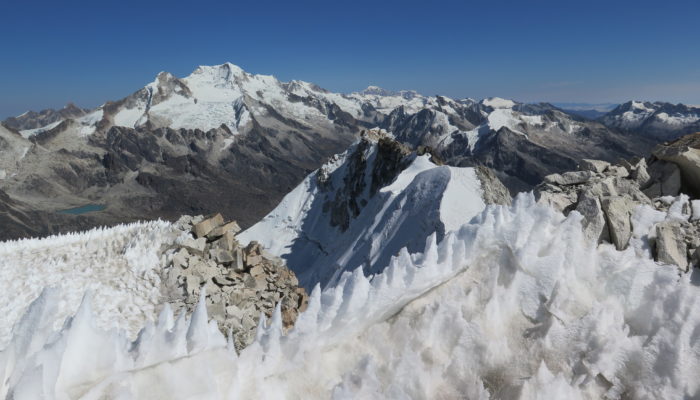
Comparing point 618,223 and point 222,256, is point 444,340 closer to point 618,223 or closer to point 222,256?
point 618,223

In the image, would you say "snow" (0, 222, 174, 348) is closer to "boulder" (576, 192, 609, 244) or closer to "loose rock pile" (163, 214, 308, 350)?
"loose rock pile" (163, 214, 308, 350)

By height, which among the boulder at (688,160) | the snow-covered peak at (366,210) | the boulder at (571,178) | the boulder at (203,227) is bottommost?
the snow-covered peak at (366,210)

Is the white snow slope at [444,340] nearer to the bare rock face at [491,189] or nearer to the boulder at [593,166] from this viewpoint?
the boulder at [593,166]

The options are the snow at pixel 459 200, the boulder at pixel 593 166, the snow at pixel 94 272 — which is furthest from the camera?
the snow at pixel 459 200

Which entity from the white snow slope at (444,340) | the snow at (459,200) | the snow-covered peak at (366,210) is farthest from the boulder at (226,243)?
the white snow slope at (444,340)

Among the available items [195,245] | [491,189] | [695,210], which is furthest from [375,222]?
[695,210]

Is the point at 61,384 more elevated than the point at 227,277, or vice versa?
the point at 61,384

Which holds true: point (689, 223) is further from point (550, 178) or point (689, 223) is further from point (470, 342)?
point (550, 178)

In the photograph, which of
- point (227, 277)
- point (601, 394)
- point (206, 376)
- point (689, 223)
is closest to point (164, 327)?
point (206, 376)
